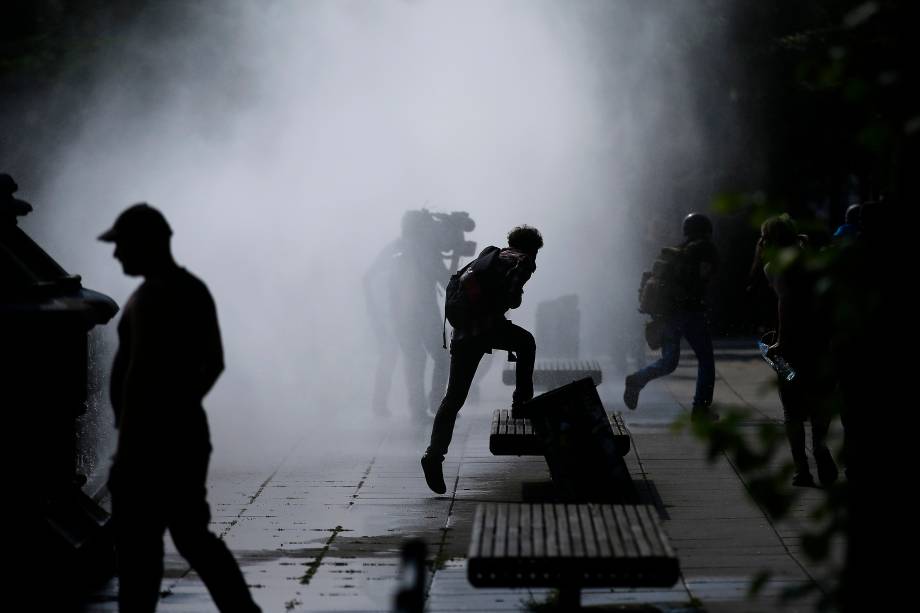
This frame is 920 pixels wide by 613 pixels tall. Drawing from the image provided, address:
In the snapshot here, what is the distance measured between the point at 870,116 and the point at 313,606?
3110mm

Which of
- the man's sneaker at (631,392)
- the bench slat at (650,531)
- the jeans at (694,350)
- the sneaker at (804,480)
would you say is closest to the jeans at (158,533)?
the bench slat at (650,531)

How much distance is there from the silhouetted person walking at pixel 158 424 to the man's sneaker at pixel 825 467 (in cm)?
423

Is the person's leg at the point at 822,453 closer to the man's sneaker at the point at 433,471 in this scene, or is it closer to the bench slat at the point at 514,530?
the man's sneaker at the point at 433,471

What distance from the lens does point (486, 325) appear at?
7539 millimetres

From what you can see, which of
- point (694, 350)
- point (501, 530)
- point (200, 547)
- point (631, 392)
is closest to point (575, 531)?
point (501, 530)

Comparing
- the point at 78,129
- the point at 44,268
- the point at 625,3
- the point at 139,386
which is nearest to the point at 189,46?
the point at 78,129

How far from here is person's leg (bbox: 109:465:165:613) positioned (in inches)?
175

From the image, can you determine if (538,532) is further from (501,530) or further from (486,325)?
(486,325)

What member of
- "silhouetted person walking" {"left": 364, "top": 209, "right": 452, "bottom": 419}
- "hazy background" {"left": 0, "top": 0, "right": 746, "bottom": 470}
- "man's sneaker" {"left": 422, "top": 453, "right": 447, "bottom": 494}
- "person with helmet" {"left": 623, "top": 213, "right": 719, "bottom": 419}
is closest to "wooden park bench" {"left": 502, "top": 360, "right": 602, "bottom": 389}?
"person with helmet" {"left": 623, "top": 213, "right": 719, "bottom": 419}

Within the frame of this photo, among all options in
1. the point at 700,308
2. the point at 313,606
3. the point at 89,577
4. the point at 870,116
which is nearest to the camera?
the point at 870,116

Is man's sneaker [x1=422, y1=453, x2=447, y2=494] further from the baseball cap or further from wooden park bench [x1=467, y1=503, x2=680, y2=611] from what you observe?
the baseball cap

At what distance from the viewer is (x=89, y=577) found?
5750mm

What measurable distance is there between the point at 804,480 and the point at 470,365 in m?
2.01

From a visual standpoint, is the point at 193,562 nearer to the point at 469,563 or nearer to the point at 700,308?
the point at 469,563
